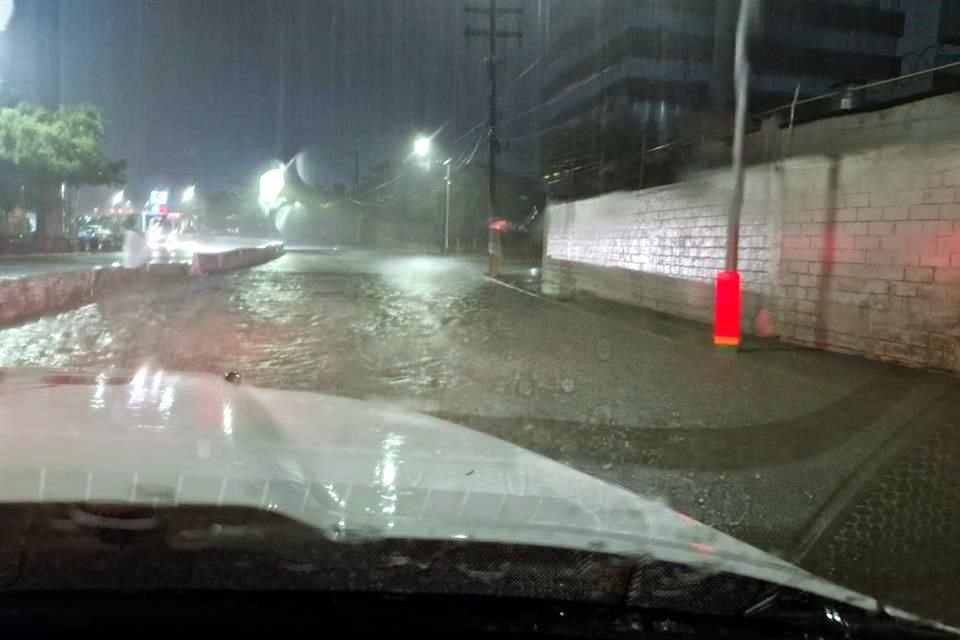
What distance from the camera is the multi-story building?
184 feet

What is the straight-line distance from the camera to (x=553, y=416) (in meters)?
8.66

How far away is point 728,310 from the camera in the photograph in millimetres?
12898

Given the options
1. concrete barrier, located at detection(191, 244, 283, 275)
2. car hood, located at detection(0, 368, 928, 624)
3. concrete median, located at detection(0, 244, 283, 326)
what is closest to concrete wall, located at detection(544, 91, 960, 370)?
car hood, located at detection(0, 368, 928, 624)

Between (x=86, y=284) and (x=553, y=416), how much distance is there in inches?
565

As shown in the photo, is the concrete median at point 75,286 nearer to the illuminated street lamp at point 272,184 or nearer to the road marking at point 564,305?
the road marking at point 564,305

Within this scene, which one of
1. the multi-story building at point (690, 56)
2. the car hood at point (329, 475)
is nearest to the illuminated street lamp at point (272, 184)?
the multi-story building at point (690, 56)

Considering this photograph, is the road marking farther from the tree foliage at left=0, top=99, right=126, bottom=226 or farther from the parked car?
the parked car

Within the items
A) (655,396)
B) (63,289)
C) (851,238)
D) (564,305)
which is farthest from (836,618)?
(63,289)

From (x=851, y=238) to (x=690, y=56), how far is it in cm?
4790

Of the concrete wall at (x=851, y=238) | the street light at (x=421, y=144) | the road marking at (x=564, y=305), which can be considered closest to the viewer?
the concrete wall at (x=851, y=238)

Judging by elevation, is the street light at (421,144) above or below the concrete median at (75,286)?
above

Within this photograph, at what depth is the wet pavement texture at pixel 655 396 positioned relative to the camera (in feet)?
18.5

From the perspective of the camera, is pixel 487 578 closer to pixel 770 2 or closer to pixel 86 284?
Answer: pixel 86 284

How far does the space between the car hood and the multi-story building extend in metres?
49.1
